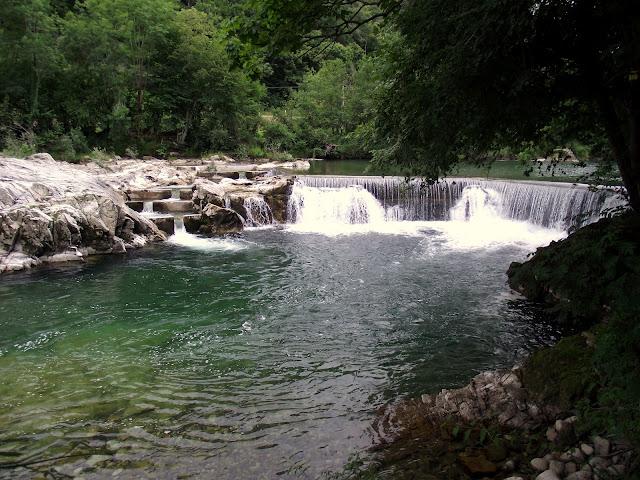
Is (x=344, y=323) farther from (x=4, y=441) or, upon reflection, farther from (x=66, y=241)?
(x=66, y=241)

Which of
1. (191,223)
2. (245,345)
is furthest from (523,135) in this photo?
(191,223)

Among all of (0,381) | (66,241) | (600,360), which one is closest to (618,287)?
(600,360)

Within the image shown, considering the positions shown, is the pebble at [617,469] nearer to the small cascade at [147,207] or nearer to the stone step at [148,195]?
the small cascade at [147,207]

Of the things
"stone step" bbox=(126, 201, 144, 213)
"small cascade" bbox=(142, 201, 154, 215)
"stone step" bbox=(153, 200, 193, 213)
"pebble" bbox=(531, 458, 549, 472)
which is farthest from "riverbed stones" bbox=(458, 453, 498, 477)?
"stone step" bbox=(126, 201, 144, 213)

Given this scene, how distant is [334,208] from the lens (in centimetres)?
1741

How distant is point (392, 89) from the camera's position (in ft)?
17.4

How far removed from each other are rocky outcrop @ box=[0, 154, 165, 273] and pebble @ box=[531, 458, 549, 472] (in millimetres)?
11397

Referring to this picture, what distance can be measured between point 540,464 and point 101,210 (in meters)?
12.6

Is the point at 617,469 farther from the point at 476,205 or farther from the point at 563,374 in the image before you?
the point at 476,205

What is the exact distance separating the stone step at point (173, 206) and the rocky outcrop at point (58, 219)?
6.75 feet

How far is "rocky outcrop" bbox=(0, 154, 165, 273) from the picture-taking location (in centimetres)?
1145

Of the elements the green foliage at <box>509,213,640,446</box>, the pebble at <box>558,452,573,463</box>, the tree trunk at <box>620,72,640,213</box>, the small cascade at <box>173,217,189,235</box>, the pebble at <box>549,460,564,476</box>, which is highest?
the tree trunk at <box>620,72,640,213</box>

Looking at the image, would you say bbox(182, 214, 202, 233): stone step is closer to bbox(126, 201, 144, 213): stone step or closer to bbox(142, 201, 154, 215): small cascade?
bbox(142, 201, 154, 215): small cascade

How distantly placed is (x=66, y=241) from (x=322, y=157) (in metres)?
27.1
